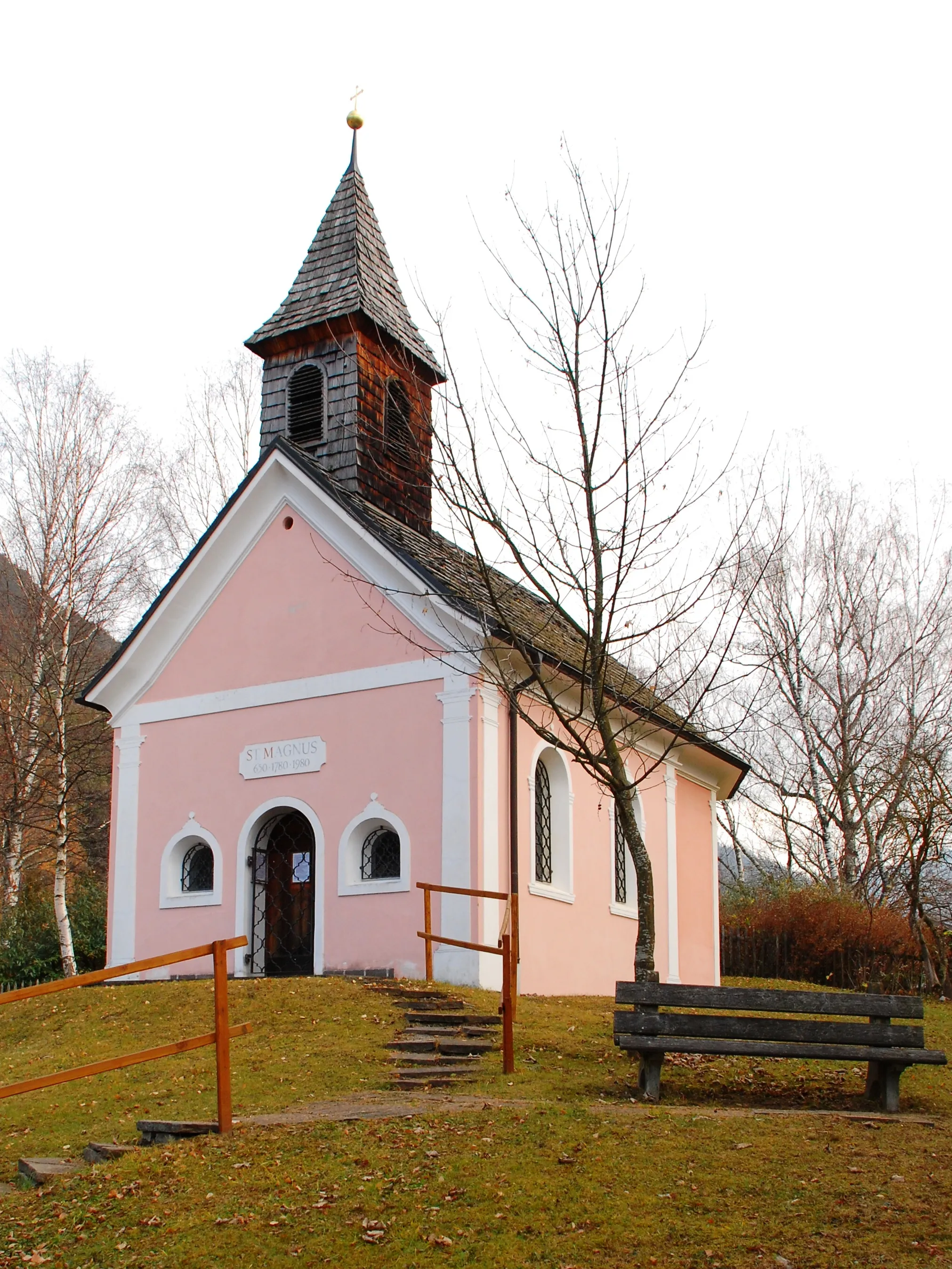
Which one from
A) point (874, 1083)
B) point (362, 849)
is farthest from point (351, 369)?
point (874, 1083)

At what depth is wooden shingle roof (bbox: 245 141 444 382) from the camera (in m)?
19.1

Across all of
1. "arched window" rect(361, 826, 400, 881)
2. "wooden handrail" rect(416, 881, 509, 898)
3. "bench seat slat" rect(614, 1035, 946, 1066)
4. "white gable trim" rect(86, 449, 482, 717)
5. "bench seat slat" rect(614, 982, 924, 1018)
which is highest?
"white gable trim" rect(86, 449, 482, 717)

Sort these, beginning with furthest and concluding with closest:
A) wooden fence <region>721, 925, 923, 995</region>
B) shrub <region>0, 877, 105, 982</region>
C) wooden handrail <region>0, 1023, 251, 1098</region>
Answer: shrub <region>0, 877, 105, 982</region> → wooden fence <region>721, 925, 923, 995</region> → wooden handrail <region>0, 1023, 251, 1098</region>

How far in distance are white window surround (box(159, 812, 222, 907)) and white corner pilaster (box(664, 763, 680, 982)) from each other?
733 centimetres

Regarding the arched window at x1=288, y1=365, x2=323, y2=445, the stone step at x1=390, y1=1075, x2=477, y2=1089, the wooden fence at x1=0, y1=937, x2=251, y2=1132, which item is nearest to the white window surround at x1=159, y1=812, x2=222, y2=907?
the arched window at x1=288, y1=365, x2=323, y2=445

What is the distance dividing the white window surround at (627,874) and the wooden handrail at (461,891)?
375 cm

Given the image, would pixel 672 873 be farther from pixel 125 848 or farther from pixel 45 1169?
pixel 45 1169

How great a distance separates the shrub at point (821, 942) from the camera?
21938mm

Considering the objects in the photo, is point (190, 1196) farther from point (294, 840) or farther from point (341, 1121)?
point (294, 840)

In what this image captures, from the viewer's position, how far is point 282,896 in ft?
55.8

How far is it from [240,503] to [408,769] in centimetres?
455

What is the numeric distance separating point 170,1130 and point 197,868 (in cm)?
1025

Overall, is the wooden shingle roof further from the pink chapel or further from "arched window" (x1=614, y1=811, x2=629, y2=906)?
"arched window" (x1=614, y1=811, x2=629, y2=906)

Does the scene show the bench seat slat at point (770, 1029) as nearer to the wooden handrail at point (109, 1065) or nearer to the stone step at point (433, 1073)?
the stone step at point (433, 1073)
